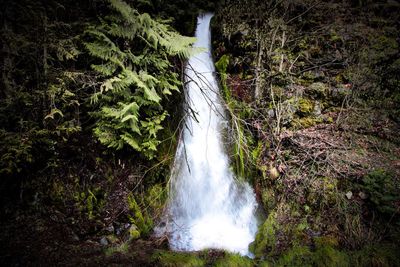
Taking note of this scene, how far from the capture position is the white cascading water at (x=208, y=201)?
21.4 feet

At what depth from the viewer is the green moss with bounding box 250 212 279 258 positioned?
5730 mm

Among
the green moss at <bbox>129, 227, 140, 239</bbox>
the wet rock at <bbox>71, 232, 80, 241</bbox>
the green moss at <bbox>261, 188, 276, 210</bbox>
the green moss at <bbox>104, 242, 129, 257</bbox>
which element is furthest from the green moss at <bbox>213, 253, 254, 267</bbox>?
the wet rock at <bbox>71, 232, 80, 241</bbox>

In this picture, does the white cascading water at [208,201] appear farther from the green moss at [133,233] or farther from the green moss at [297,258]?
the green moss at [297,258]

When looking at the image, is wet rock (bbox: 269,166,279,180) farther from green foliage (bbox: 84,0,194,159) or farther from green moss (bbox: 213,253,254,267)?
green foliage (bbox: 84,0,194,159)

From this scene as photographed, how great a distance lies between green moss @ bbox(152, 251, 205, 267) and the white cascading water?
99cm

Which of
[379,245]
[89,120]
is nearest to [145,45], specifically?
[89,120]

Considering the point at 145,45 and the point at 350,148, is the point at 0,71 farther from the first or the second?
the point at 350,148

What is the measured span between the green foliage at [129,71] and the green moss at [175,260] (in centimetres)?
254

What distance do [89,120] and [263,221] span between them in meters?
5.81

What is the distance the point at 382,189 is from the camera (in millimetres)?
5184

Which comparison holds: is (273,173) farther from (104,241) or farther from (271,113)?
(104,241)

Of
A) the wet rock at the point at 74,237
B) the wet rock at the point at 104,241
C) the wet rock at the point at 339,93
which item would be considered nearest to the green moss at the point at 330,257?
the wet rock at the point at 104,241

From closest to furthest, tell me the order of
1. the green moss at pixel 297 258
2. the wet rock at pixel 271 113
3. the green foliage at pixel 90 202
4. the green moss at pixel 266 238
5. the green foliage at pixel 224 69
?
the green moss at pixel 297 258, the green moss at pixel 266 238, the green foliage at pixel 90 202, the wet rock at pixel 271 113, the green foliage at pixel 224 69

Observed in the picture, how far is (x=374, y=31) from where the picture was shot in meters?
8.95
